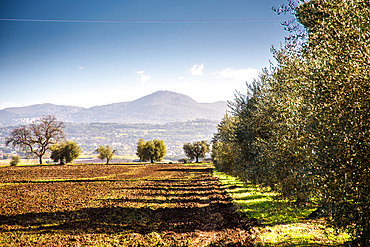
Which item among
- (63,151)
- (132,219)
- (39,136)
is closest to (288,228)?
(132,219)

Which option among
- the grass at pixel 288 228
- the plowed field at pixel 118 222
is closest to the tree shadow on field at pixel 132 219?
the plowed field at pixel 118 222

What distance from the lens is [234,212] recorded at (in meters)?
22.0

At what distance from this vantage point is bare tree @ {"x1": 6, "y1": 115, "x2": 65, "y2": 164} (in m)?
91.9

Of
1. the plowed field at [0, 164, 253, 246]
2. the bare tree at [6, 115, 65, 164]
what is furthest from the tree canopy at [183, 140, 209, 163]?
the plowed field at [0, 164, 253, 246]

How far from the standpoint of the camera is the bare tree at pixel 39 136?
91875 millimetres

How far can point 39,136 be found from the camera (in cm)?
9431

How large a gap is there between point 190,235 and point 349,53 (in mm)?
13995

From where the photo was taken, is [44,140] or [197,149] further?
[197,149]

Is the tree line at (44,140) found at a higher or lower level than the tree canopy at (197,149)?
higher

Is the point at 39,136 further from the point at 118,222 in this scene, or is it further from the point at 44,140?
the point at 118,222

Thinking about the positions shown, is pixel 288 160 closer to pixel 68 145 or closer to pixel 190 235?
pixel 190 235

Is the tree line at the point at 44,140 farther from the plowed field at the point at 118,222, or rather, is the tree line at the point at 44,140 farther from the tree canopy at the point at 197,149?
the plowed field at the point at 118,222

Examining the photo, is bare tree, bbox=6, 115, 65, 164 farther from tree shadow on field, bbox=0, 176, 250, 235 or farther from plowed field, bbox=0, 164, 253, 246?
tree shadow on field, bbox=0, 176, 250, 235

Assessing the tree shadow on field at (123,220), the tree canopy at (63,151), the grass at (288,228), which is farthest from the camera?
the tree canopy at (63,151)
